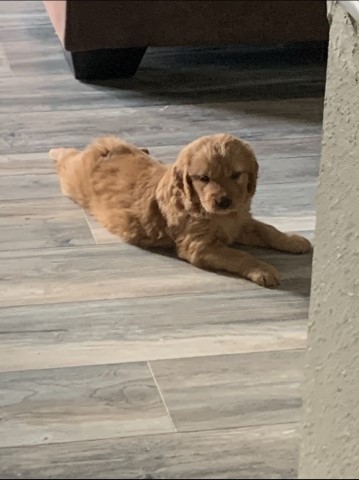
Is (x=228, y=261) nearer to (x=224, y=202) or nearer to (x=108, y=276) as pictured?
(x=224, y=202)

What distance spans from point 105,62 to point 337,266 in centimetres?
210

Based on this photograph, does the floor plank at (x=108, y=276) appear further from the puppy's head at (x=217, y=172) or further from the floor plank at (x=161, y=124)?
the floor plank at (x=161, y=124)

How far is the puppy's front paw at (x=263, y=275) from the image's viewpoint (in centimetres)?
189

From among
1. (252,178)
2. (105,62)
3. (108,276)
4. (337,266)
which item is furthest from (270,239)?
(105,62)

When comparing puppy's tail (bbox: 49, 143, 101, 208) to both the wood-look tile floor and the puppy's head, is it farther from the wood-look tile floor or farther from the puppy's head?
the puppy's head

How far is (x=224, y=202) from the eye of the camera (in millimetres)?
1881

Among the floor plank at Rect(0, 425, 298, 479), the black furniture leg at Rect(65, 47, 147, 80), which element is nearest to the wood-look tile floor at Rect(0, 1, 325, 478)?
the floor plank at Rect(0, 425, 298, 479)

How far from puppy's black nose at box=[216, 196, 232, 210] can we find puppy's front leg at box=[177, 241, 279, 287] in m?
0.12

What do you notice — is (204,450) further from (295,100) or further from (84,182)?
(295,100)

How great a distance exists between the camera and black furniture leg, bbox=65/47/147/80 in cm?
298

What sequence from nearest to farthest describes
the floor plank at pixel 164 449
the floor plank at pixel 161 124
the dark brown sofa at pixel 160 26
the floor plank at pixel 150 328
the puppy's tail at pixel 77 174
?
the floor plank at pixel 164 449 < the floor plank at pixel 150 328 < the puppy's tail at pixel 77 174 < the floor plank at pixel 161 124 < the dark brown sofa at pixel 160 26

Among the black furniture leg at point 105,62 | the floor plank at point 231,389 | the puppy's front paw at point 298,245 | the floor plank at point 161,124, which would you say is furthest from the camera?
the black furniture leg at point 105,62

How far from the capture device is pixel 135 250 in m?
2.05

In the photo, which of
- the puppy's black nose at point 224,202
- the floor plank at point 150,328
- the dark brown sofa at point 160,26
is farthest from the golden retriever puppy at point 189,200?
the dark brown sofa at point 160,26
